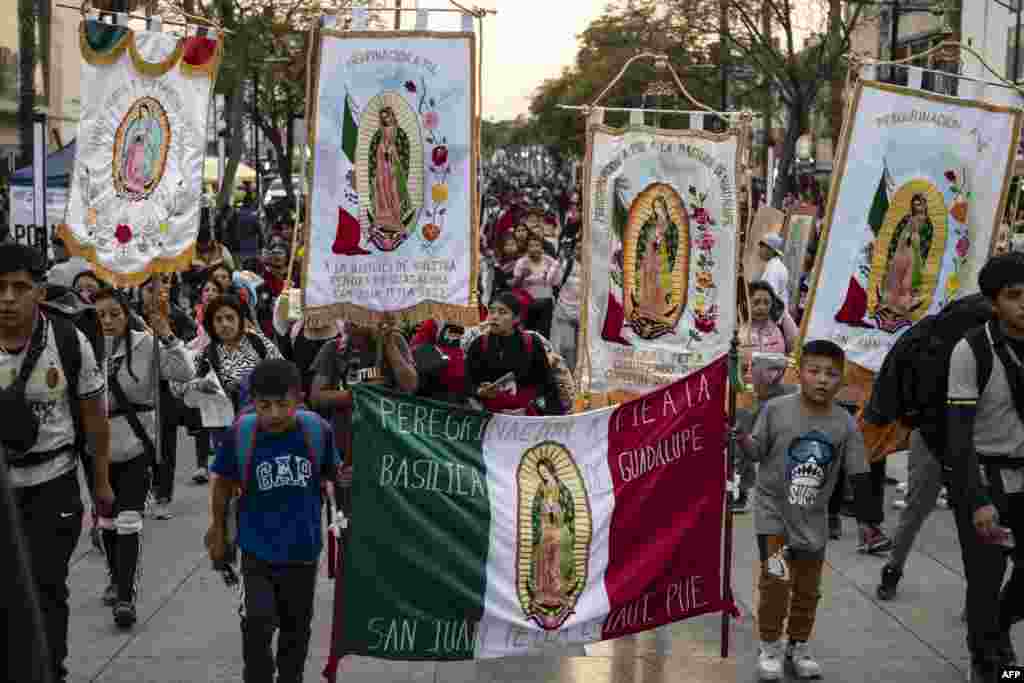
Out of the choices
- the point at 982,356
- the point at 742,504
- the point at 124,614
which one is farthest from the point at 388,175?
the point at 742,504

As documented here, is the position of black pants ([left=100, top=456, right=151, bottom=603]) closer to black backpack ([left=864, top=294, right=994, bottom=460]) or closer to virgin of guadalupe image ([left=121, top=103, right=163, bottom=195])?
virgin of guadalupe image ([left=121, top=103, right=163, bottom=195])

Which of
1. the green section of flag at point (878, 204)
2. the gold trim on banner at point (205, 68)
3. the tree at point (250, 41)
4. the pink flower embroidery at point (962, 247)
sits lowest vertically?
the pink flower embroidery at point (962, 247)

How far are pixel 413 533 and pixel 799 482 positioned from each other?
1.67 meters

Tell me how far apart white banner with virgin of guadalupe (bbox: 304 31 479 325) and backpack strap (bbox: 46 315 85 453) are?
2.18m

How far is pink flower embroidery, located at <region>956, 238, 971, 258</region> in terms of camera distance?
791 centimetres

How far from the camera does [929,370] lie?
6562 millimetres

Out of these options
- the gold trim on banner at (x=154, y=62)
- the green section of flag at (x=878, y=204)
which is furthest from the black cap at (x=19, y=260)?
the green section of flag at (x=878, y=204)

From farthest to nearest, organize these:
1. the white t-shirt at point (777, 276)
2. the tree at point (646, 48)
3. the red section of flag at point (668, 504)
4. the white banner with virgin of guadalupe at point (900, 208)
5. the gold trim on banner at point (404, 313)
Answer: the tree at point (646, 48)
the white t-shirt at point (777, 276)
the gold trim on banner at point (404, 313)
the white banner with virgin of guadalupe at point (900, 208)
the red section of flag at point (668, 504)

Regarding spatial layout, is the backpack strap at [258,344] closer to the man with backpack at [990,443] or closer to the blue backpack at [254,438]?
the blue backpack at [254,438]

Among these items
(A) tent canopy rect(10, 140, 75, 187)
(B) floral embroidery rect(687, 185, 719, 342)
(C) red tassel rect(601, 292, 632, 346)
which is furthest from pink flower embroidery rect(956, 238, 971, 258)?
(A) tent canopy rect(10, 140, 75, 187)

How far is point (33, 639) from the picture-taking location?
2.04 metres

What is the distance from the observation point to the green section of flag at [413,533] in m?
6.29

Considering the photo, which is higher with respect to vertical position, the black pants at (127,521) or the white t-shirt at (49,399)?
A: the white t-shirt at (49,399)

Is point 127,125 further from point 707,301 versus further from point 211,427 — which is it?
point 707,301
